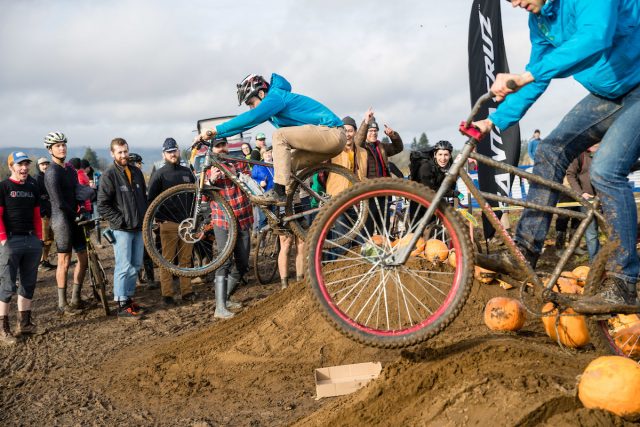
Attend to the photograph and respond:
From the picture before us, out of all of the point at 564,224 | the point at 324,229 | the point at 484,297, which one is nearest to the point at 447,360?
the point at 324,229

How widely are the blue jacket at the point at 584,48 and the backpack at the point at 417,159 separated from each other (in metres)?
5.82

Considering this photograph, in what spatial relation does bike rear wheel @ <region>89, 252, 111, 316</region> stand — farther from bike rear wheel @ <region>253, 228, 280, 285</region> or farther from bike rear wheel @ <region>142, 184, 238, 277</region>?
bike rear wheel @ <region>253, 228, 280, 285</region>

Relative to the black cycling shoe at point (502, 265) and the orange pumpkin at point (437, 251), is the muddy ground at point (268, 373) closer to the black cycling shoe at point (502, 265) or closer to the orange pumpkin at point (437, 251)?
the orange pumpkin at point (437, 251)

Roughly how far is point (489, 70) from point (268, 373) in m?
7.90

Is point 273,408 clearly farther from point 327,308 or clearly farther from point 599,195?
point 599,195

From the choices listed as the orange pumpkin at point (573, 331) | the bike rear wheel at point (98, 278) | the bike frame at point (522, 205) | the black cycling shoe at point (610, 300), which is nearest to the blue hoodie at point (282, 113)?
the bike frame at point (522, 205)

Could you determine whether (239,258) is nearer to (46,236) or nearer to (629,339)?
(629,339)

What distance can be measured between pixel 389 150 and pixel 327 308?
6744mm

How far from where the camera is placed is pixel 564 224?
1120 centimetres

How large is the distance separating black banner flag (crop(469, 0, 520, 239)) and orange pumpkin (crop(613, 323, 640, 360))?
6.06m

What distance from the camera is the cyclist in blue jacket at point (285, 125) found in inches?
237

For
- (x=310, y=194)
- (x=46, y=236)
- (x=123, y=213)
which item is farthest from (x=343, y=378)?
(x=46, y=236)

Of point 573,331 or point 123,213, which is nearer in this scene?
point 573,331

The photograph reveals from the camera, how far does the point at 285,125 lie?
6355 mm
